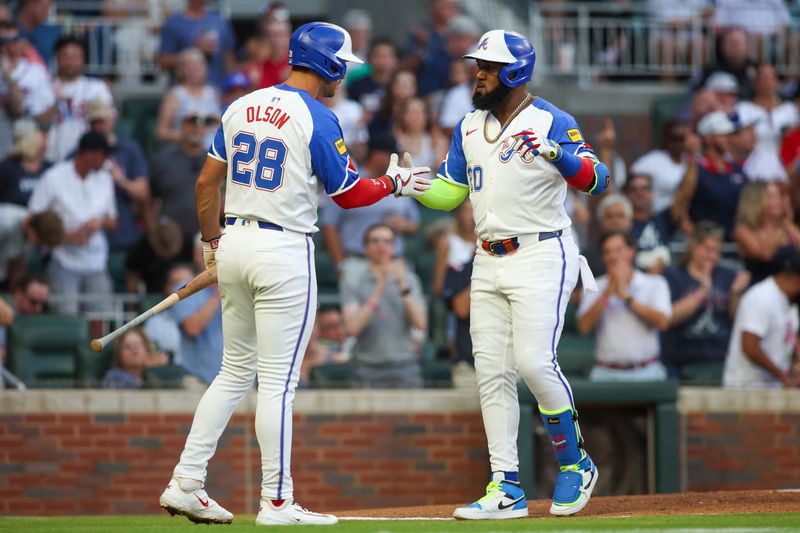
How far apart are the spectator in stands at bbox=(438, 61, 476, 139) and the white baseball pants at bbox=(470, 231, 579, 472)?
6529 millimetres

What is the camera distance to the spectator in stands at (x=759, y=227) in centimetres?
1150

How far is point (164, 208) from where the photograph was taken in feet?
39.2

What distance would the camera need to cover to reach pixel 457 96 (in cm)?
1381

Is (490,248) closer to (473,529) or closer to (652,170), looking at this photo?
(473,529)

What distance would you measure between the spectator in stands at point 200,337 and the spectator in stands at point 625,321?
2.59 meters

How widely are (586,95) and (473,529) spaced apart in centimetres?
922

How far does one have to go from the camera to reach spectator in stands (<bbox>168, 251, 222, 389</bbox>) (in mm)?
10078

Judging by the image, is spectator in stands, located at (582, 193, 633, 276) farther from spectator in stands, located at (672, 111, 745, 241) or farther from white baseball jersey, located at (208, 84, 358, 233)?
white baseball jersey, located at (208, 84, 358, 233)

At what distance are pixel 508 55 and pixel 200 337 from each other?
3952 millimetres

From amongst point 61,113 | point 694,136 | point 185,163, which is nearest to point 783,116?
point 694,136

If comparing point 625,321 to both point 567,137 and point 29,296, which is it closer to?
point 567,137

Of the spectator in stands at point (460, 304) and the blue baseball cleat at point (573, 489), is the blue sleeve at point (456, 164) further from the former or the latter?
the spectator in stands at point (460, 304)

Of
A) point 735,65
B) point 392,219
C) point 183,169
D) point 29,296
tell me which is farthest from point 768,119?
point 29,296

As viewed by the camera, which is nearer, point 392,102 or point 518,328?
point 518,328
